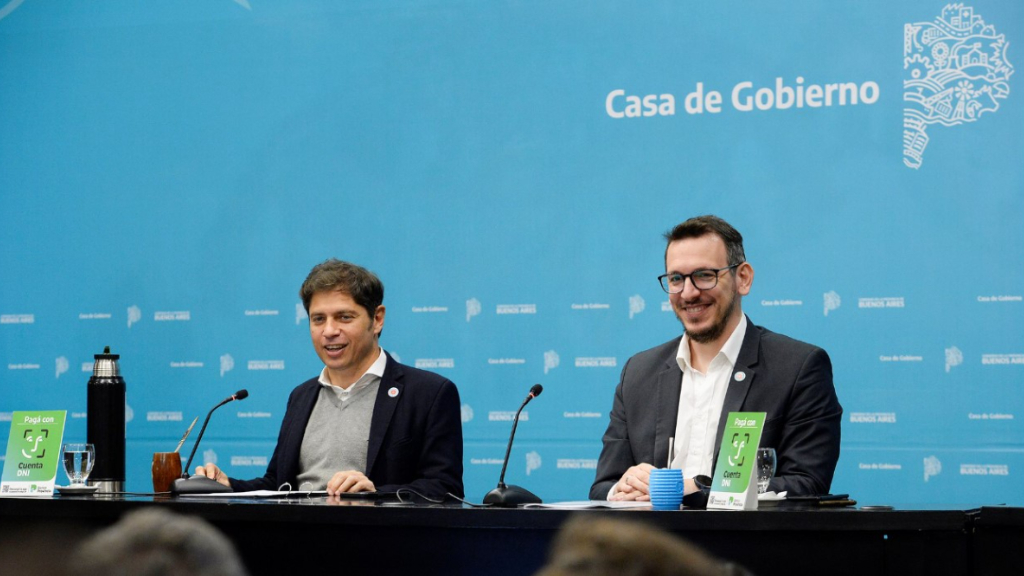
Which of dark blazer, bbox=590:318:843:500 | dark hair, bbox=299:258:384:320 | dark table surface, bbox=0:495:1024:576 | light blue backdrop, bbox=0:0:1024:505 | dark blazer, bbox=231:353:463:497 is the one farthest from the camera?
light blue backdrop, bbox=0:0:1024:505

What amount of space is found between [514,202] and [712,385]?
1820 mm

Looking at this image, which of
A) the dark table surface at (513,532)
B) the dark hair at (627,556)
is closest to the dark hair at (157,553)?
the dark hair at (627,556)

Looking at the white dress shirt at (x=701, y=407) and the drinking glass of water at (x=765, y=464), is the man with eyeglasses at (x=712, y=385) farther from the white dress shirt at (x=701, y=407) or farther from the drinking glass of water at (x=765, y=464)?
the drinking glass of water at (x=765, y=464)

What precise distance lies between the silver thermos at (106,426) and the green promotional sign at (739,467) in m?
1.85

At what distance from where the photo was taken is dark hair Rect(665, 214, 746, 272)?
3471 millimetres

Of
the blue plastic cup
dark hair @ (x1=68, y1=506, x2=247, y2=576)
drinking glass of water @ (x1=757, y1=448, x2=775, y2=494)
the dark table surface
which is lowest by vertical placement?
the dark table surface

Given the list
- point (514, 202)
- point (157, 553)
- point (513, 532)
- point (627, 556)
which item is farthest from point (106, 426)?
point (627, 556)

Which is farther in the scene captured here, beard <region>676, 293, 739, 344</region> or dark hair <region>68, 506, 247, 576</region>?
beard <region>676, 293, 739, 344</region>

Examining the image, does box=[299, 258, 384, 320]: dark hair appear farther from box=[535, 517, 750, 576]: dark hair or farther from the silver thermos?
box=[535, 517, 750, 576]: dark hair

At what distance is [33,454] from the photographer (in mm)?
3334

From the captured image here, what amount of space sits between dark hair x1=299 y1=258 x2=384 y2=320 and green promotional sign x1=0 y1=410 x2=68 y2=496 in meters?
0.88

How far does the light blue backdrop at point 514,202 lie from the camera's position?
4422 millimetres

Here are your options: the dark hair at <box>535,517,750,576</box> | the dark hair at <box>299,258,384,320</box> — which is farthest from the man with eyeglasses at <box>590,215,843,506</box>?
the dark hair at <box>535,517,750,576</box>

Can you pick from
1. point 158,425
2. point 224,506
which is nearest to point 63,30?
point 158,425
